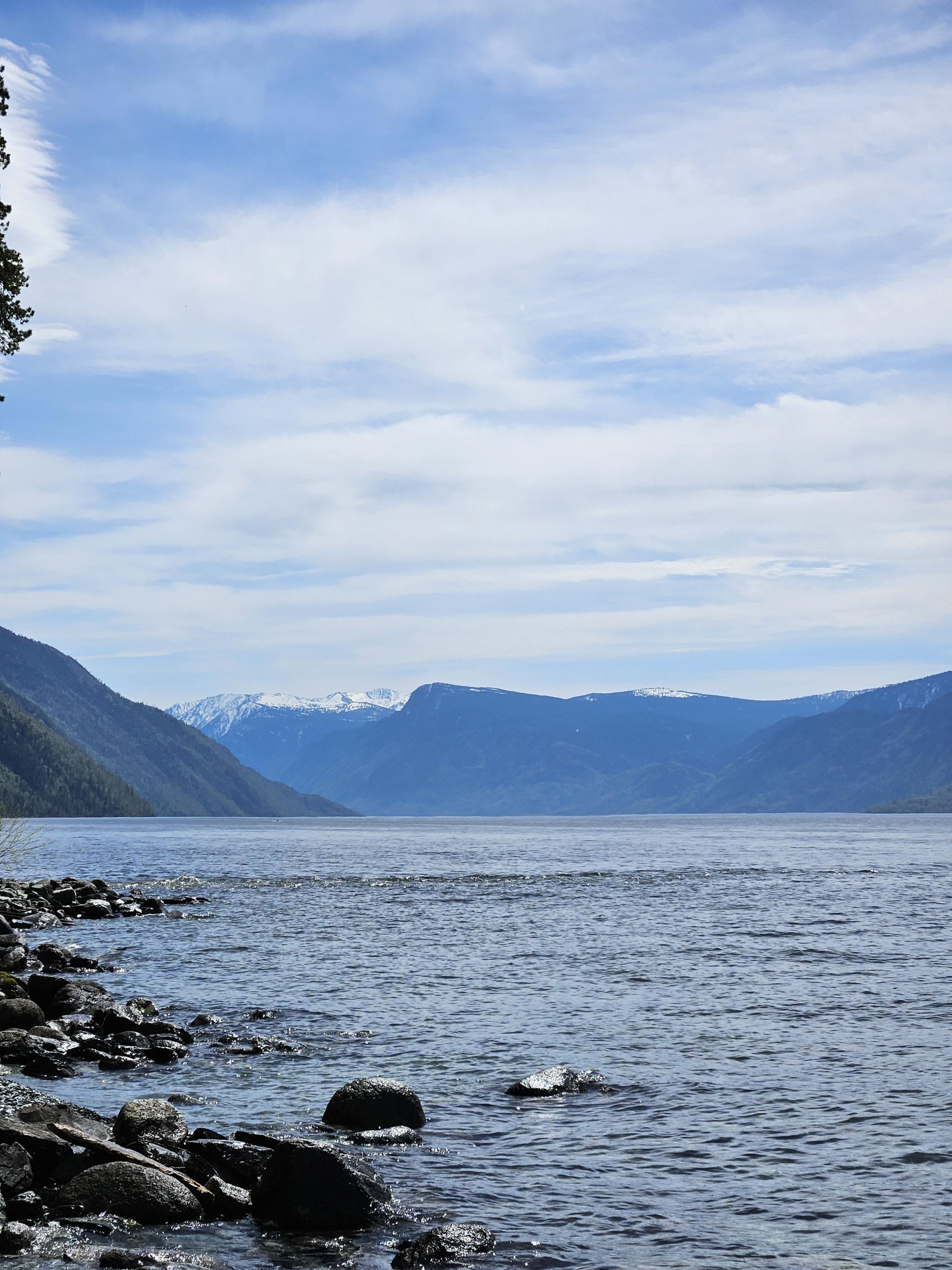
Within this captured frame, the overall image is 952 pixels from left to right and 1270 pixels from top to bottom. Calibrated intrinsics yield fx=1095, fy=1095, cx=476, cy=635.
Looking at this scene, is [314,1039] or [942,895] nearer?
[314,1039]

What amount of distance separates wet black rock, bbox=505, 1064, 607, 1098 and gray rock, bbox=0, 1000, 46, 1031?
12.1m

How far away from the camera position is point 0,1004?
1048 inches

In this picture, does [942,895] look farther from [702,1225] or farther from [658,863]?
[702,1225]

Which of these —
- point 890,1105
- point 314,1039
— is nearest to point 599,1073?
point 890,1105

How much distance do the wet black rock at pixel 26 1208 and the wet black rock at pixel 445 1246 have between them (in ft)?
15.4

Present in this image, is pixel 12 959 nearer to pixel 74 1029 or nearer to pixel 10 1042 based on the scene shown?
pixel 74 1029

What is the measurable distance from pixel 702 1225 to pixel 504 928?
39.4 m

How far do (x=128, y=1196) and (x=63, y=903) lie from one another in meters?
53.3

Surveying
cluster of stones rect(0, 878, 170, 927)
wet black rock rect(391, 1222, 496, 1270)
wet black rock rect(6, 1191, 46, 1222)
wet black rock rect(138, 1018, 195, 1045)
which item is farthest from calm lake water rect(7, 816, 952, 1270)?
cluster of stones rect(0, 878, 170, 927)

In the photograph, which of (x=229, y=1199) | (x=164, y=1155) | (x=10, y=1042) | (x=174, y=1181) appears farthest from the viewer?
(x=10, y=1042)

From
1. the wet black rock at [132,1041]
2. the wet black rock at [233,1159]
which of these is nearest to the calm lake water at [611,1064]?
the wet black rock at [233,1159]

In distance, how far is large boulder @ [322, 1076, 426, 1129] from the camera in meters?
20.0

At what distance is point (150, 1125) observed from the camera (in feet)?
55.8

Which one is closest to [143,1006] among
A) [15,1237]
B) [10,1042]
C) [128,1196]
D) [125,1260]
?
[10,1042]
